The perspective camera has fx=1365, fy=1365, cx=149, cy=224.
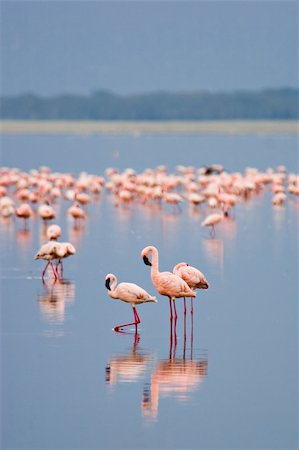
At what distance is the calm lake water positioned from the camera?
783 cm

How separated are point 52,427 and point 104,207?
15551 mm

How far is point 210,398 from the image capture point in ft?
27.6

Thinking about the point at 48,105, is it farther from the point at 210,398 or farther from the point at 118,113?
the point at 210,398

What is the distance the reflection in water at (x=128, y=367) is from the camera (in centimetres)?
891

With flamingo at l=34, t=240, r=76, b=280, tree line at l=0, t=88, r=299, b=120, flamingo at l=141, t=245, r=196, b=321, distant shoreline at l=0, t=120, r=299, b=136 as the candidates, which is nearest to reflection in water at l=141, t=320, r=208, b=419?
flamingo at l=141, t=245, r=196, b=321

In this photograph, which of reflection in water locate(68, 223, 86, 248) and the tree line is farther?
the tree line

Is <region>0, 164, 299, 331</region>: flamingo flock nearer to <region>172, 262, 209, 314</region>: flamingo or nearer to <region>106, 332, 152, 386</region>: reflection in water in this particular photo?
<region>172, 262, 209, 314</region>: flamingo

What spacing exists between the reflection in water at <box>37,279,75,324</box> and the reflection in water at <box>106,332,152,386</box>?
4.65 feet

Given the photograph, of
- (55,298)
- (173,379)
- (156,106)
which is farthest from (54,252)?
(156,106)

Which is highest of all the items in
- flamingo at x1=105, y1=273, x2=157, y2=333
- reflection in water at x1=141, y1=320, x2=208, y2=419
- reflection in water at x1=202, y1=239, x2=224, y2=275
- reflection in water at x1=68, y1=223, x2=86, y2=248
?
reflection in water at x1=68, y1=223, x2=86, y2=248

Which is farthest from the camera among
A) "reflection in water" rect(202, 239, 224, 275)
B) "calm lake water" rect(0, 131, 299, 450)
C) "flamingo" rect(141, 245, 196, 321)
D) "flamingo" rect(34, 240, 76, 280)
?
"reflection in water" rect(202, 239, 224, 275)

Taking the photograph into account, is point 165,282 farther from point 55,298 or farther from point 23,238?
point 23,238

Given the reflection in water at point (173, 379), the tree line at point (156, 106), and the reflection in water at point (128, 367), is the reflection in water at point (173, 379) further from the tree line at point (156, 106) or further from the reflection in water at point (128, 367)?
the tree line at point (156, 106)

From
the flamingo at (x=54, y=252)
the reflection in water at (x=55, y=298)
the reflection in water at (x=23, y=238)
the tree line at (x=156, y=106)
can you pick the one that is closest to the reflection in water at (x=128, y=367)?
the reflection in water at (x=55, y=298)
